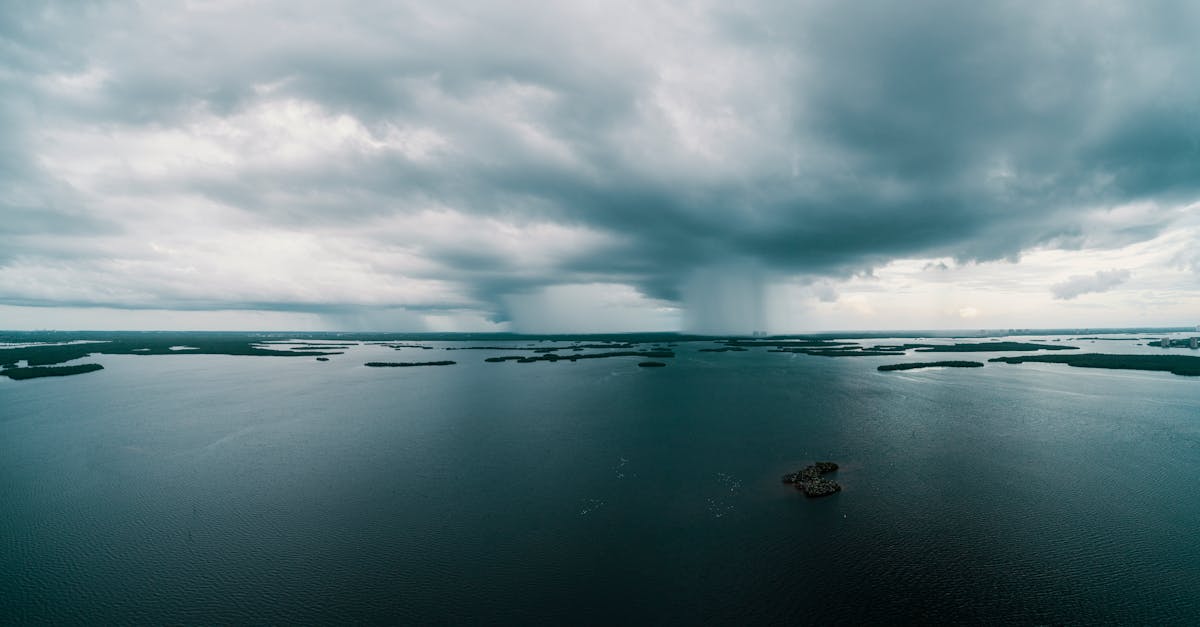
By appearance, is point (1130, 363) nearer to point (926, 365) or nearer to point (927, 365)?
point (927, 365)

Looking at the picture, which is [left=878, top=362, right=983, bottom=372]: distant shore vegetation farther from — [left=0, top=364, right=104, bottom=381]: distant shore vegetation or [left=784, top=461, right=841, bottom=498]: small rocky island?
[left=0, top=364, right=104, bottom=381]: distant shore vegetation

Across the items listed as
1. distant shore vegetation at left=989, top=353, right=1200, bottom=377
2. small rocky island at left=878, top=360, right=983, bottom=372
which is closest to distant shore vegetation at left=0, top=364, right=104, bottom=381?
small rocky island at left=878, top=360, right=983, bottom=372

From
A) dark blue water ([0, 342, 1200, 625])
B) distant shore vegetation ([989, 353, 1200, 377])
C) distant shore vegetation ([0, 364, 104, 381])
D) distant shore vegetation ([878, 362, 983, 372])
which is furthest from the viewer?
distant shore vegetation ([878, 362, 983, 372])

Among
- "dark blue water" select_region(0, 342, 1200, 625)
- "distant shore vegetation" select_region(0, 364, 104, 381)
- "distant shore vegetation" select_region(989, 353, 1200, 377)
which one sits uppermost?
"distant shore vegetation" select_region(989, 353, 1200, 377)

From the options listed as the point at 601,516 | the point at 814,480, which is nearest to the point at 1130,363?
the point at 814,480

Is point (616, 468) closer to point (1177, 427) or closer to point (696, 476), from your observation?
point (696, 476)

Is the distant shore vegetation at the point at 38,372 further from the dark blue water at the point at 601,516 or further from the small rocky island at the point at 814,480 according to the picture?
the small rocky island at the point at 814,480

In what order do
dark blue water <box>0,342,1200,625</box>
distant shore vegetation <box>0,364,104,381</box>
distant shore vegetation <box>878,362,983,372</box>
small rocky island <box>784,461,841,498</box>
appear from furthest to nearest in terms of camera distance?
distant shore vegetation <box>878,362,983,372</box> → distant shore vegetation <box>0,364,104,381</box> → small rocky island <box>784,461,841,498</box> → dark blue water <box>0,342,1200,625</box>
